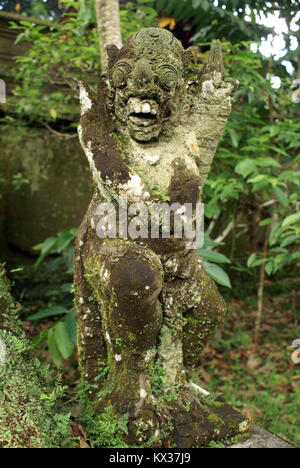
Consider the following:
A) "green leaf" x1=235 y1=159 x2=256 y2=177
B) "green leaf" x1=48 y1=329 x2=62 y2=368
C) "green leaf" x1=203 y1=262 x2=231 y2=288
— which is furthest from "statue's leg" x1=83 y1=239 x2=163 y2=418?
"green leaf" x1=235 y1=159 x2=256 y2=177

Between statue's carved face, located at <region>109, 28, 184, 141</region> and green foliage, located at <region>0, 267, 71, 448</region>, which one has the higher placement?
statue's carved face, located at <region>109, 28, 184, 141</region>

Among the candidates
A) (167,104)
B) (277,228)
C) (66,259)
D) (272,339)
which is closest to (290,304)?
(272,339)

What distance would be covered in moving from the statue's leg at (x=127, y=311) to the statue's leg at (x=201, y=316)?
0.67ft

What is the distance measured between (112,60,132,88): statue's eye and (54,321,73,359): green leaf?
1209 millimetres

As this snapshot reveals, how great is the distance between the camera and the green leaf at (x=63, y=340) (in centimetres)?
204

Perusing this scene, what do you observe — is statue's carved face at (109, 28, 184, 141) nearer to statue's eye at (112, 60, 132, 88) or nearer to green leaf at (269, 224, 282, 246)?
statue's eye at (112, 60, 132, 88)

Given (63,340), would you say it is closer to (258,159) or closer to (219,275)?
(219,275)

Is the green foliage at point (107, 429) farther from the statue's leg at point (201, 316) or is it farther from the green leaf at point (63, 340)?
the green leaf at point (63, 340)

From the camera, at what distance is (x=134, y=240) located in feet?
4.99

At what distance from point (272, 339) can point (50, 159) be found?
254cm

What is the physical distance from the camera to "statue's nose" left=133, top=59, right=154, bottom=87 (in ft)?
4.71

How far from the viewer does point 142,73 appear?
1.44 meters
